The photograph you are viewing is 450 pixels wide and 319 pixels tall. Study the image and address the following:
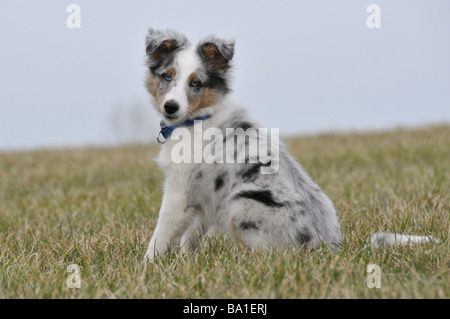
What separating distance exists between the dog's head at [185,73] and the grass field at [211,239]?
1.00m

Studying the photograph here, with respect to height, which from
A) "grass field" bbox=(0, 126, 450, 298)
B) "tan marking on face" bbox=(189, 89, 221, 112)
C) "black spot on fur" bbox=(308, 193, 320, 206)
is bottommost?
"grass field" bbox=(0, 126, 450, 298)

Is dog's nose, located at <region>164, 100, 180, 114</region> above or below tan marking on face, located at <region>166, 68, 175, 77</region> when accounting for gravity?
below

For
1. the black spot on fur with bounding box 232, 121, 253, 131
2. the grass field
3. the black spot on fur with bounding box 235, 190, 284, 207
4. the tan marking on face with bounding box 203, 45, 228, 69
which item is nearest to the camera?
the grass field

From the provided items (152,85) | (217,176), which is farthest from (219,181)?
(152,85)

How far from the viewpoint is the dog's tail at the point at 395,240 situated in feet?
13.7

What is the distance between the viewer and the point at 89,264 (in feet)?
13.8

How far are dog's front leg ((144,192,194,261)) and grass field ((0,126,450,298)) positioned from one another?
128 mm

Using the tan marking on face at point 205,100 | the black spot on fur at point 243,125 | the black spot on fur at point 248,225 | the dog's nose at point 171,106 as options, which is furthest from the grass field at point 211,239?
the dog's nose at point 171,106

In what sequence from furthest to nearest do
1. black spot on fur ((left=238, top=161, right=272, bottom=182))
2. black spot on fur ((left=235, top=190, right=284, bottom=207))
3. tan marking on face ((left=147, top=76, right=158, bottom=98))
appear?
tan marking on face ((left=147, top=76, right=158, bottom=98))
black spot on fur ((left=238, top=161, right=272, bottom=182))
black spot on fur ((left=235, top=190, right=284, bottom=207))

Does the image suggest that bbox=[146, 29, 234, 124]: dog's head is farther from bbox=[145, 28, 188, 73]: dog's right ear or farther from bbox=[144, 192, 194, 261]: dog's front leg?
bbox=[144, 192, 194, 261]: dog's front leg

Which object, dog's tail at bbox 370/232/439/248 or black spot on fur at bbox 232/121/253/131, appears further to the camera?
black spot on fur at bbox 232/121/253/131

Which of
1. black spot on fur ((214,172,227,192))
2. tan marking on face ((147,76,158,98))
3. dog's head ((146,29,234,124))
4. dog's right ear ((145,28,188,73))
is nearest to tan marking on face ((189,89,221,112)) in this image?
dog's head ((146,29,234,124))

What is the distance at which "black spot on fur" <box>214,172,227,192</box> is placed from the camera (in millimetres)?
4176
